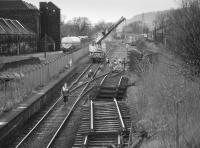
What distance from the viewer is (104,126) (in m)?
19.4

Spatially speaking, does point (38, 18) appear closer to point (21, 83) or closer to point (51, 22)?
point (51, 22)

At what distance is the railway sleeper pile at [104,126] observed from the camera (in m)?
17.0

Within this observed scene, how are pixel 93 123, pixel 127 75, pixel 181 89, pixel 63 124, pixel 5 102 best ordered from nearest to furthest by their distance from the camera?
pixel 181 89, pixel 93 123, pixel 63 124, pixel 5 102, pixel 127 75

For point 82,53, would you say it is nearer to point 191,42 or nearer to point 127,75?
point 127,75

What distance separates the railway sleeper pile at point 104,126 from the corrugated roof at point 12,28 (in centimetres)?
3485

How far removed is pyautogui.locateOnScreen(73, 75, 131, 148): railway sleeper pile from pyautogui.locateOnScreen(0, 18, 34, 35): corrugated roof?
34.8 meters

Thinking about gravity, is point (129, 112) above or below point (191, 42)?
below

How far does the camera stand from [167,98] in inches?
733

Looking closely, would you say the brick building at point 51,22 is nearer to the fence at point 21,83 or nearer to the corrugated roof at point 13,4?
the corrugated roof at point 13,4

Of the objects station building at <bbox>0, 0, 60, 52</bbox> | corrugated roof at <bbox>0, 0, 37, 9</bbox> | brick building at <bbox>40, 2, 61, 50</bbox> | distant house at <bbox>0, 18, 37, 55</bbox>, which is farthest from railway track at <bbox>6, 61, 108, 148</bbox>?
brick building at <bbox>40, 2, 61, 50</bbox>

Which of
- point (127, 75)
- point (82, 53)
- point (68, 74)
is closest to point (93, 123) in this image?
point (127, 75)

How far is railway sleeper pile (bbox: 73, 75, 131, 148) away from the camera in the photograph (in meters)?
17.0

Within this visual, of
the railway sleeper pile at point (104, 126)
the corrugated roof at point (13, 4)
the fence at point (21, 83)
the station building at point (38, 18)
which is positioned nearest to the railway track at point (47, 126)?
the railway sleeper pile at point (104, 126)

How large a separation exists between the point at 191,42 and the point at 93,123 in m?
5.77
